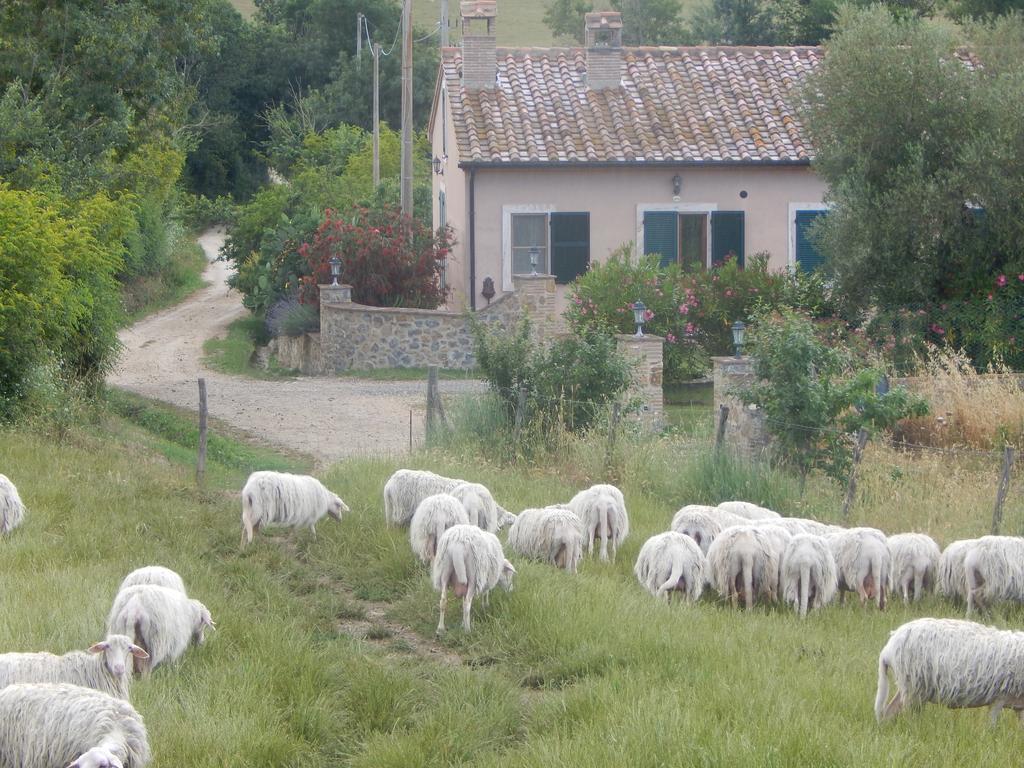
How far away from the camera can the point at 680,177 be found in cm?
2752

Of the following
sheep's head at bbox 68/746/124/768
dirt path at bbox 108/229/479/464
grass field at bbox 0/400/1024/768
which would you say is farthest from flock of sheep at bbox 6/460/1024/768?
dirt path at bbox 108/229/479/464

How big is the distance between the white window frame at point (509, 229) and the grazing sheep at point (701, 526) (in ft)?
57.1

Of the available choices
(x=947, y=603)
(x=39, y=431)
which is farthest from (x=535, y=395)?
(x=947, y=603)

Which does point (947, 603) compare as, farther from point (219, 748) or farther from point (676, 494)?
point (219, 748)

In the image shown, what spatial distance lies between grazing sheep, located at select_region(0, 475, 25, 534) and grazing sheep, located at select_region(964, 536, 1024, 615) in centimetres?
749

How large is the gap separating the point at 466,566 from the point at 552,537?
1.72 m

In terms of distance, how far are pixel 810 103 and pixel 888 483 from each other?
11.2 metres

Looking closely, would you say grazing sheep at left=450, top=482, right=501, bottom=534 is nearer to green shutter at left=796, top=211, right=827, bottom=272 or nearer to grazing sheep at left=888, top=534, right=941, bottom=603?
grazing sheep at left=888, top=534, right=941, bottom=603

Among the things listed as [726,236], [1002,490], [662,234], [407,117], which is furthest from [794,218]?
[1002,490]

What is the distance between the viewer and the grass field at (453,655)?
6812 mm

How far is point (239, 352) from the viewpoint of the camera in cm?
3055

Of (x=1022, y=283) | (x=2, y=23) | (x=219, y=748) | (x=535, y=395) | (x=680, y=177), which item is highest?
(x=2, y=23)

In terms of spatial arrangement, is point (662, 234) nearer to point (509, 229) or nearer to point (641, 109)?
point (641, 109)

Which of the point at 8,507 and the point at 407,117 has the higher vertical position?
the point at 407,117
